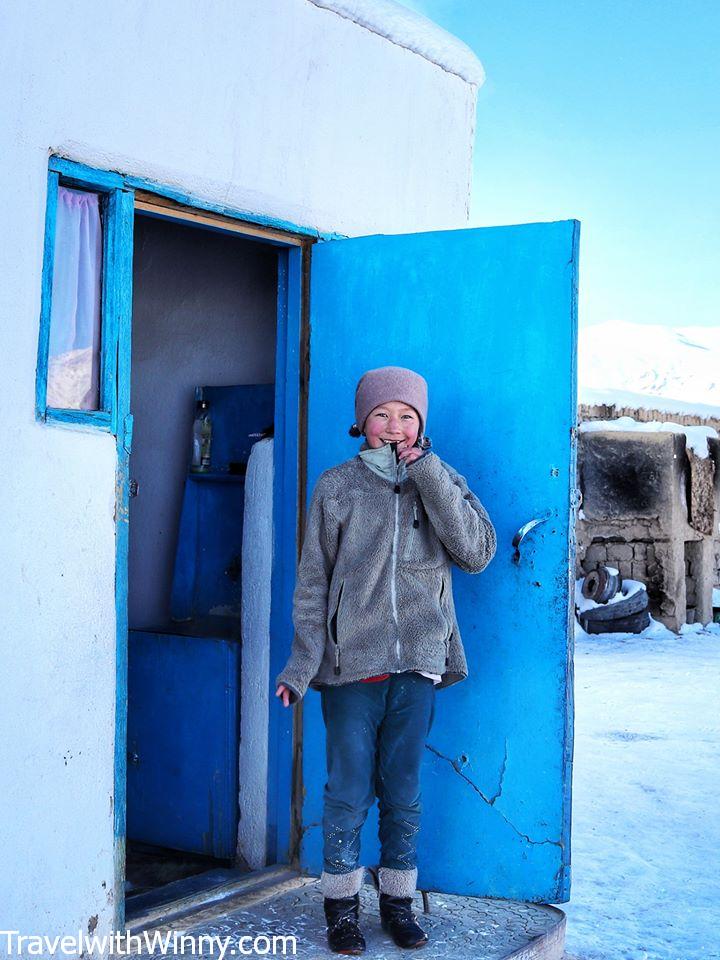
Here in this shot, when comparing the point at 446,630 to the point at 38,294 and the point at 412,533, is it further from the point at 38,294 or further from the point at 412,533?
the point at 38,294

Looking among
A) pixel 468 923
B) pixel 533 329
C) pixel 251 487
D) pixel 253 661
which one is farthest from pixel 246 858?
pixel 533 329

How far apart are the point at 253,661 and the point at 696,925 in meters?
1.92

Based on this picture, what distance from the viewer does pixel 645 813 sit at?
5.74 meters

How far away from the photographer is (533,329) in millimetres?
3607

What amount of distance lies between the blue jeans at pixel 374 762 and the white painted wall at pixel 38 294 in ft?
2.12

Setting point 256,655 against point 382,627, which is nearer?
point 382,627

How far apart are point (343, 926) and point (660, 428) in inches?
396

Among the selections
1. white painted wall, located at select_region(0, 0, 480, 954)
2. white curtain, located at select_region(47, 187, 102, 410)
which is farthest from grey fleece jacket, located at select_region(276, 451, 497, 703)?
white curtain, located at select_region(47, 187, 102, 410)

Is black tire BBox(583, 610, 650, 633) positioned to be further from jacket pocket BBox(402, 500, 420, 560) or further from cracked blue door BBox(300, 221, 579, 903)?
jacket pocket BBox(402, 500, 420, 560)

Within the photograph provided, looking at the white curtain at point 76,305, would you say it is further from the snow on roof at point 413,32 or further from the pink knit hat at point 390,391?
the snow on roof at point 413,32

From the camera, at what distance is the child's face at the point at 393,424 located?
130 inches

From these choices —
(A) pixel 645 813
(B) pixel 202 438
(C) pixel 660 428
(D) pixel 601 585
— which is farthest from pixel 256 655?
(C) pixel 660 428

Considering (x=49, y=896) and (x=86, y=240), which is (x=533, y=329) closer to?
(x=86, y=240)

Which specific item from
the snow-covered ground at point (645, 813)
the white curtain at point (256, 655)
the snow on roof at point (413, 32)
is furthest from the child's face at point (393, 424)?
the snow-covered ground at point (645, 813)
